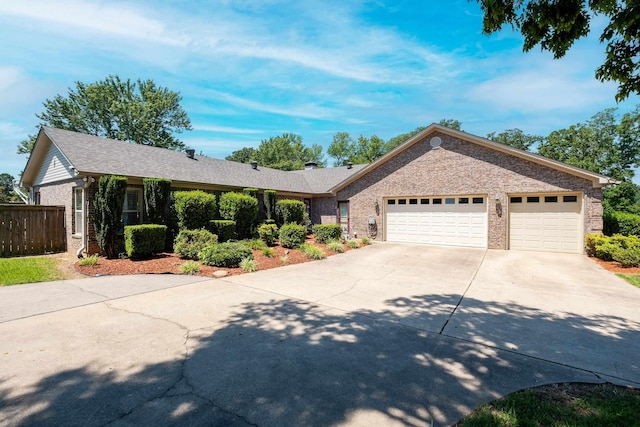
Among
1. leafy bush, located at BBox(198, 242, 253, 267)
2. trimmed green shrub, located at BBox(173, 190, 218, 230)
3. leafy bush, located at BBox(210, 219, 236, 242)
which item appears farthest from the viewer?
leafy bush, located at BBox(210, 219, 236, 242)

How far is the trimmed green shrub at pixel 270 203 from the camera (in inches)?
648

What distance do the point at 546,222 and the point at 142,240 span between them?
651 inches

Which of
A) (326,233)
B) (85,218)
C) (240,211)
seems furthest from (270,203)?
(85,218)

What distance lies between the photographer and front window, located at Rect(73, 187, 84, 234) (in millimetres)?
11578

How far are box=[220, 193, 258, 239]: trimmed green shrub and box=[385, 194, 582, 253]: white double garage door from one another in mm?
7732

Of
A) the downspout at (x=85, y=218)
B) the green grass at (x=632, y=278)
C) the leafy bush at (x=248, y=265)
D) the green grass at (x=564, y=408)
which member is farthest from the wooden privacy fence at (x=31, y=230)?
the green grass at (x=632, y=278)

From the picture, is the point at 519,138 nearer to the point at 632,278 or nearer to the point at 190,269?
the point at 632,278

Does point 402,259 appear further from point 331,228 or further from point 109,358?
point 109,358

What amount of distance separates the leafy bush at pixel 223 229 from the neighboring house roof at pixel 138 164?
A: 105 inches

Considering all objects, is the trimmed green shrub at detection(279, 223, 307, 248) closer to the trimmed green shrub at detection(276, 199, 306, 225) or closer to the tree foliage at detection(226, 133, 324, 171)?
the trimmed green shrub at detection(276, 199, 306, 225)

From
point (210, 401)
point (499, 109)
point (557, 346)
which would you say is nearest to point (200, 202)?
point (210, 401)

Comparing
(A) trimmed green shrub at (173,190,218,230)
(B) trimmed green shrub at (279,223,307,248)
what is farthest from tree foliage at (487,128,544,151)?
(A) trimmed green shrub at (173,190,218,230)

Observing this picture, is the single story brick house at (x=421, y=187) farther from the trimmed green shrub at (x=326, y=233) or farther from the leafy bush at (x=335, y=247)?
the leafy bush at (x=335, y=247)

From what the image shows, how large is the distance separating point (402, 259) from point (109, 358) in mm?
9638
